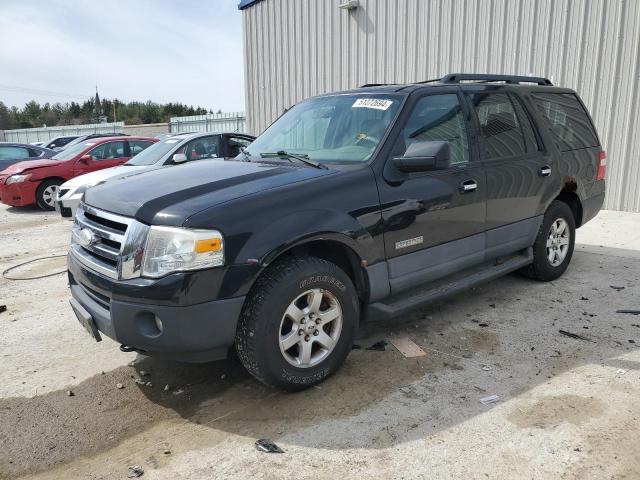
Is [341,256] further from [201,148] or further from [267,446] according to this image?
[201,148]

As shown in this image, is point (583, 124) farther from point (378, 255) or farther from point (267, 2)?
point (267, 2)

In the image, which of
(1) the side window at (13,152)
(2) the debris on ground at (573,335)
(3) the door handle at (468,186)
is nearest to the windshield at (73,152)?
(1) the side window at (13,152)

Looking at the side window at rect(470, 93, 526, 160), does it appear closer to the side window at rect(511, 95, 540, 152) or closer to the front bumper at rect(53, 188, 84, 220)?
the side window at rect(511, 95, 540, 152)

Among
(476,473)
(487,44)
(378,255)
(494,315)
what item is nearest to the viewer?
(476,473)

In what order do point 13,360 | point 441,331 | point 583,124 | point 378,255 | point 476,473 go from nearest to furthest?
1. point 476,473
2. point 378,255
3. point 13,360
4. point 441,331
5. point 583,124

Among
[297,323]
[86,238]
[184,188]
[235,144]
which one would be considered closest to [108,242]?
[86,238]

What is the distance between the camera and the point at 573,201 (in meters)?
5.43

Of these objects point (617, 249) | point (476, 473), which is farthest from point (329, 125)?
point (617, 249)

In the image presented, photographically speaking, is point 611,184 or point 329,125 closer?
point 329,125

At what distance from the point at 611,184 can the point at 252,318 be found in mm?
8432

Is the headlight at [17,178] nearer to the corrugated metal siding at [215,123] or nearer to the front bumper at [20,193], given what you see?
the front bumper at [20,193]

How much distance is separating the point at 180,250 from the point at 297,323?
82 centimetres

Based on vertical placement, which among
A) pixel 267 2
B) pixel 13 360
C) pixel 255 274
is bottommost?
pixel 13 360

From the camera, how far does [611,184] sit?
29.9 feet
